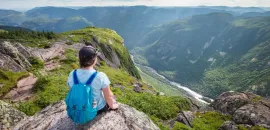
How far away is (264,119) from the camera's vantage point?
30453 mm

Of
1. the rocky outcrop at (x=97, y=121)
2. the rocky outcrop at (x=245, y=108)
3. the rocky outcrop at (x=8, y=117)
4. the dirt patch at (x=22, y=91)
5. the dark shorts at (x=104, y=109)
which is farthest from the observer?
the rocky outcrop at (x=245, y=108)

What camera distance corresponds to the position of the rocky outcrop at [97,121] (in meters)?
13.9

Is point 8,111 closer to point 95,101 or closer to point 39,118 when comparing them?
point 39,118

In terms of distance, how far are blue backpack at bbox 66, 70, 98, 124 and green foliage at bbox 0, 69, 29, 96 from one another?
20.9 meters

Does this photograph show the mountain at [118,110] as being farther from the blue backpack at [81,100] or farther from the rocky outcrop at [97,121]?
the blue backpack at [81,100]

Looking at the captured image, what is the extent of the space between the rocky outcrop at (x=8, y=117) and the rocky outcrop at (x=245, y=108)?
25.9 metres

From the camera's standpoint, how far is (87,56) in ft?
40.5

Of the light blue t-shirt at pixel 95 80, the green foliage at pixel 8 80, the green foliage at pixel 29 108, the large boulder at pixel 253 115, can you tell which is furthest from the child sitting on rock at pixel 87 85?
the large boulder at pixel 253 115

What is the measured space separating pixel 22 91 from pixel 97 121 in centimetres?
2121

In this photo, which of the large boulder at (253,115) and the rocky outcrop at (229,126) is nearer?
the rocky outcrop at (229,126)

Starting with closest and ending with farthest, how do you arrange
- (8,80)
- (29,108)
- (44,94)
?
(29,108) → (44,94) → (8,80)

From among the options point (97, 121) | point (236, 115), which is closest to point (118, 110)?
point (97, 121)

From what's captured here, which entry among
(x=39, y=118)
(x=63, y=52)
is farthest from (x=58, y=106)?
(x=63, y=52)

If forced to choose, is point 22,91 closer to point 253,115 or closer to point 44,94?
point 44,94
